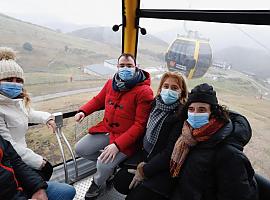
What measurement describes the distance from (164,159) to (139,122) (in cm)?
41

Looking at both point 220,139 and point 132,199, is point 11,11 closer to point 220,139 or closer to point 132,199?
point 132,199

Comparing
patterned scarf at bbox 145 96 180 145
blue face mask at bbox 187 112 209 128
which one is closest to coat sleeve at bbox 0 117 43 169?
patterned scarf at bbox 145 96 180 145

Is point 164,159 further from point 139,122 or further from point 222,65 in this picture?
point 222,65

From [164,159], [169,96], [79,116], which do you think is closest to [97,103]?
[79,116]

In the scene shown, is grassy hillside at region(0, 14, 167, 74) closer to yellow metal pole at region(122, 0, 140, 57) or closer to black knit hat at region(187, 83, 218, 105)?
yellow metal pole at region(122, 0, 140, 57)

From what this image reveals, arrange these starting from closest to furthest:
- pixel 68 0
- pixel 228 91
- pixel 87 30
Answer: pixel 228 91 → pixel 68 0 → pixel 87 30

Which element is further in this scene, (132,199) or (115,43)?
(115,43)

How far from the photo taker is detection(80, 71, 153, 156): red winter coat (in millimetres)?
1950

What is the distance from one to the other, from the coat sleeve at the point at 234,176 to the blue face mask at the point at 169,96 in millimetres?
544

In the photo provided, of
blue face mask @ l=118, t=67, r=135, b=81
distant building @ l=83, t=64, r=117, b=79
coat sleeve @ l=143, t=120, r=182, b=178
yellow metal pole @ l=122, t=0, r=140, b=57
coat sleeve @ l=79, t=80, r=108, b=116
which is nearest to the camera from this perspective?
coat sleeve @ l=143, t=120, r=182, b=178

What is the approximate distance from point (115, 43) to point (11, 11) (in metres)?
1.11

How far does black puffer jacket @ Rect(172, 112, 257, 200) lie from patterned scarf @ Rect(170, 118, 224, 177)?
0.03 m

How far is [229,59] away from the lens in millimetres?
2277

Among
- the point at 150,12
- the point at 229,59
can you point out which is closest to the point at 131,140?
the point at 229,59
